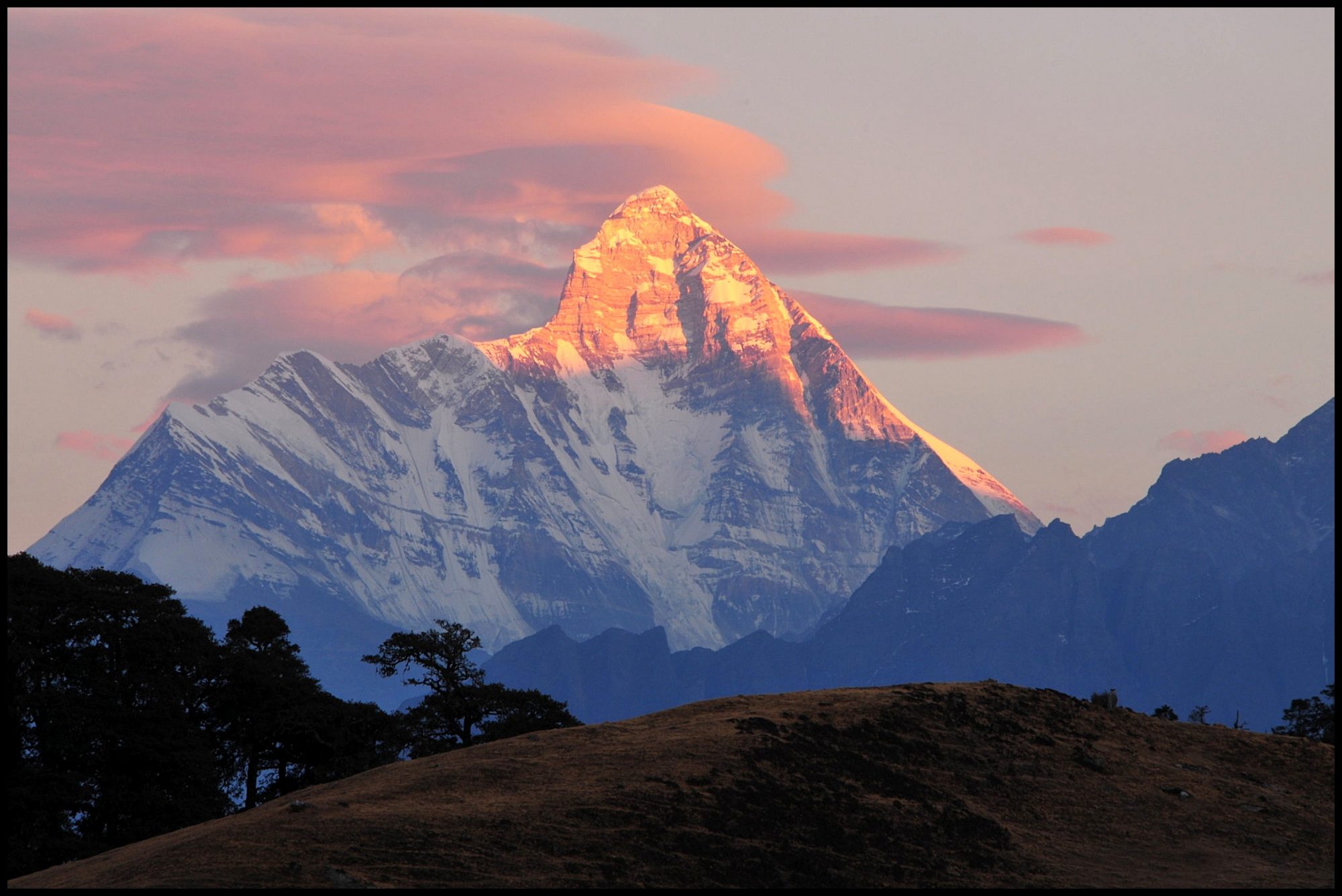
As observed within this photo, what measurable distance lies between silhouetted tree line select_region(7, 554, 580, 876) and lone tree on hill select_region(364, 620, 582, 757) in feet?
0.47

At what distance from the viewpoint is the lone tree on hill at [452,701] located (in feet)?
405

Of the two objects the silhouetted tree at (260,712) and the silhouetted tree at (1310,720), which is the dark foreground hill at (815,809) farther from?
the silhouetted tree at (1310,720)

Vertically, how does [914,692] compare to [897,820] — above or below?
above

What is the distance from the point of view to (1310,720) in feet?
510

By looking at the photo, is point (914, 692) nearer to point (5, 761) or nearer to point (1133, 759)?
point (1133, 759)

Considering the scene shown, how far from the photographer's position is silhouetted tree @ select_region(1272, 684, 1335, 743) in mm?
149000

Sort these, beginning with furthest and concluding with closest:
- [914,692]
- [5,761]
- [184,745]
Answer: [184,745]
[914,692]
[5,761]

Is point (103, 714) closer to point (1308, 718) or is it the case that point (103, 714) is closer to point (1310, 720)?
point (1310, 720)

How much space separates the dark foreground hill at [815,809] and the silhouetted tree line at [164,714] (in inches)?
903

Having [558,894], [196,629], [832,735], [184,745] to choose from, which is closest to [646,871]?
[558,894]

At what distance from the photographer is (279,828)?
237 ft

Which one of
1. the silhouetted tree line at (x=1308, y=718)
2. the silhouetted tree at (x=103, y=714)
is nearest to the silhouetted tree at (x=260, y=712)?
the silhouetted tree at (x=103, y=714)

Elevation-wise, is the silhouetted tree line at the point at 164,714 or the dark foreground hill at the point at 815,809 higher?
the silhouetted tree line at the point at 164,714

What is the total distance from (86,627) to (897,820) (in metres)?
54.0
